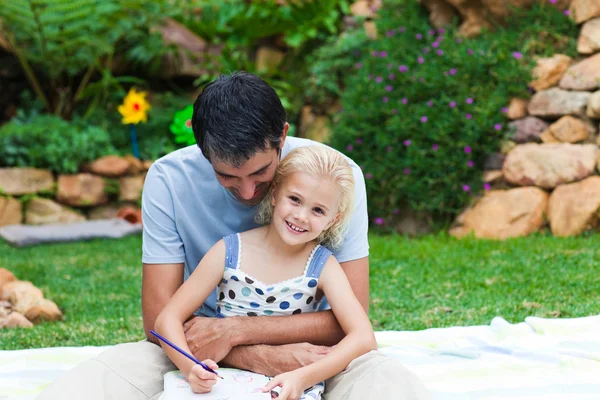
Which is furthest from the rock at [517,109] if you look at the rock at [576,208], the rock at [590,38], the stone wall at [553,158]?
the rock at [576,208]

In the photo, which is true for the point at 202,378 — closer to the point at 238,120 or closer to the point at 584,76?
the point at 238,120

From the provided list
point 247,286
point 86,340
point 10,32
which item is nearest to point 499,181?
point 86,340

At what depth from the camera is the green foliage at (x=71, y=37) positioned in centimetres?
810

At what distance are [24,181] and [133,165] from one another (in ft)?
3.70

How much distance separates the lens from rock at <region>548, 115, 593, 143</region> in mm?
6105

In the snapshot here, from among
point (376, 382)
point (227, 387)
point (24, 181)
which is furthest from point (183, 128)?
point (376, 382)

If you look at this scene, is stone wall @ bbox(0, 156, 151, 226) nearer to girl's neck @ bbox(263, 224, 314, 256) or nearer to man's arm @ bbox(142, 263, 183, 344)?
man's arm @ bbox(142, 263, 183, 344)

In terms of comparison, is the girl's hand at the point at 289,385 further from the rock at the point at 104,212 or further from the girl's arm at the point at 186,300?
the rock at the point at 104,212

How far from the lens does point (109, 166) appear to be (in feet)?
26.1

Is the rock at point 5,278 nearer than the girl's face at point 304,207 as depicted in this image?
No

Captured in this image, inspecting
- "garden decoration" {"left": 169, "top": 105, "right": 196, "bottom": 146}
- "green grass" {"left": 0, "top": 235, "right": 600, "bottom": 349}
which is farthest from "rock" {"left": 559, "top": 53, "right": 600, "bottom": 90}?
"garden decoration" {"left": 169, "top": 105, "right": 196, "bottom": 146}

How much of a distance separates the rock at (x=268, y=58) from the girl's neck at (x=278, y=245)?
6.48 m

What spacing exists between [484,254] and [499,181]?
1135 millimetres

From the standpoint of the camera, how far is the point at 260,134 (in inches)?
92.4
